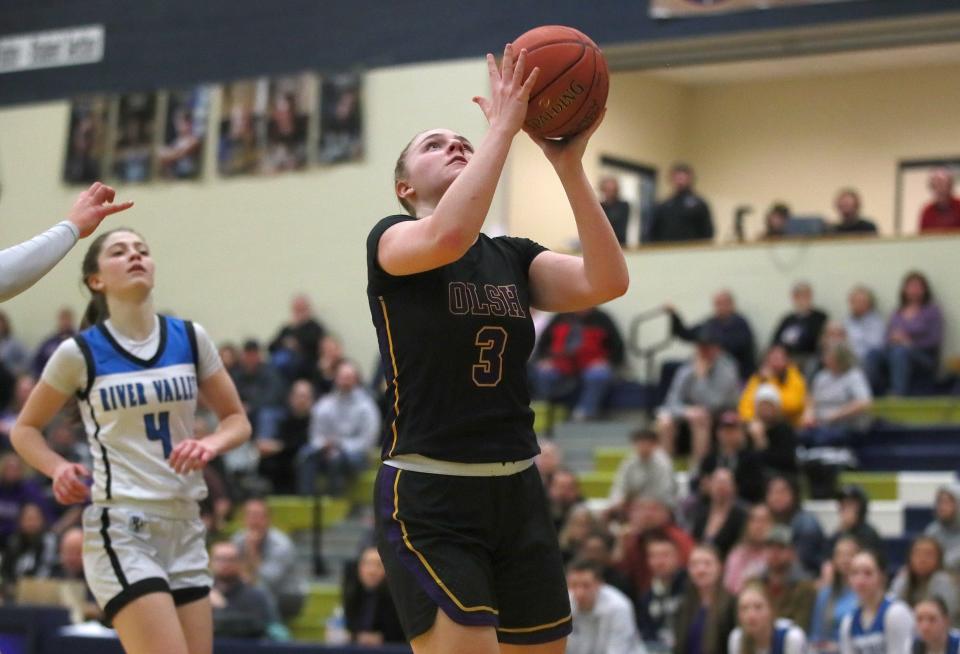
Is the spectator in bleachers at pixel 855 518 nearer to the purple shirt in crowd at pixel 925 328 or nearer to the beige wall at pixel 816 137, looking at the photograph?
the purple shirt in crowd at pixel 925 328

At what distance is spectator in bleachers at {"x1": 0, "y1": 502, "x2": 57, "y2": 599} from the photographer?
13.2 meters

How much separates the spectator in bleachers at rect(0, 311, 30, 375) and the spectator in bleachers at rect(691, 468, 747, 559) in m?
9.10

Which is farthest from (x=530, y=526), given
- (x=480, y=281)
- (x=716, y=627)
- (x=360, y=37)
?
(x=360, y=37)

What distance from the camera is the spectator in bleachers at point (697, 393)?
13328 mm

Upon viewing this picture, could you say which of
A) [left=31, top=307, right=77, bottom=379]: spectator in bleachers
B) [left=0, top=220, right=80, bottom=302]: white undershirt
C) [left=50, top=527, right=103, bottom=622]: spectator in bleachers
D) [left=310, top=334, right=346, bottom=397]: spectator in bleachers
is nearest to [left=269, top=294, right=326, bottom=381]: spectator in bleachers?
[left=310, top=334, right=346, bottom=397]: spectator in bleachers

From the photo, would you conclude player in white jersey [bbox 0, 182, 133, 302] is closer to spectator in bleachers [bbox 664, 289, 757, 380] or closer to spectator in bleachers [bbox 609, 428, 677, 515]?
spectator in bleachers [bbox 609, 428, 677, 515]

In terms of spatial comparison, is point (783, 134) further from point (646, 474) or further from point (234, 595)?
point (234, 595)

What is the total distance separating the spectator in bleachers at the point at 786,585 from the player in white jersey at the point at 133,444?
506 cm

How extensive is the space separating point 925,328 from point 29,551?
8057mm

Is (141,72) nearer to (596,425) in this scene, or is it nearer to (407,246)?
(596,425)

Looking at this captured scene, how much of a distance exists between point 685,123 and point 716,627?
1060 centimetres

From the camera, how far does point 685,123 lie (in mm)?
19094

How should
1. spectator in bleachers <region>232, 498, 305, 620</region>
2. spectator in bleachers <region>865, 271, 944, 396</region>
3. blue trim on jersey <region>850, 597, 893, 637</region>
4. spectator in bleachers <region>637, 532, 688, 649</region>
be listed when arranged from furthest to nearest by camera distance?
1. spectator in bleachers <region>865, 271, 944, 396</region>
2. spectator in bleachers <region>232, 498, 305, 620</region>
3. spectator in bleachers <region>637, 532, 688, 649</region>
4. blue trim on jersey <region>850, 597, 893, 637</region>

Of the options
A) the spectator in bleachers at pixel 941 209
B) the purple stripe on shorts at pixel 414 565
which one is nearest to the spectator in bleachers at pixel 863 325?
the spectator in bleachers at pixel 941 209
